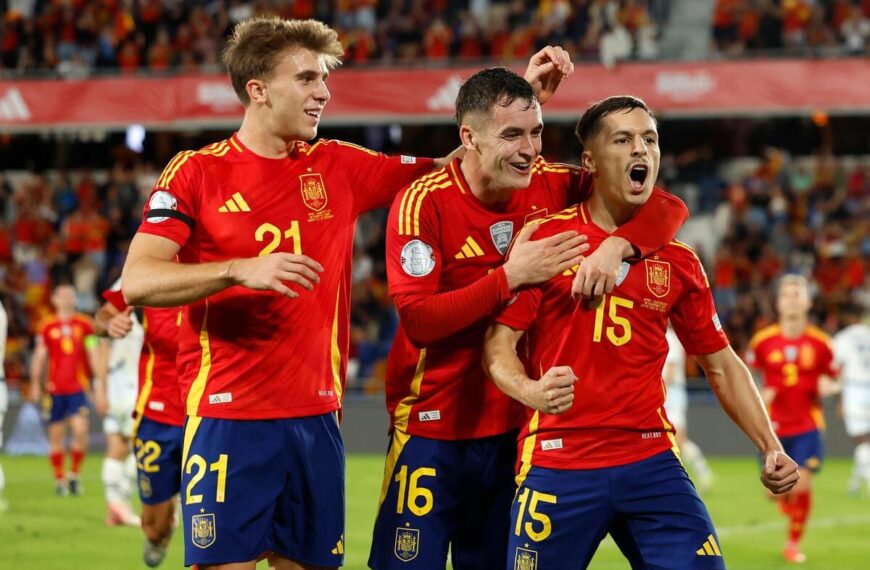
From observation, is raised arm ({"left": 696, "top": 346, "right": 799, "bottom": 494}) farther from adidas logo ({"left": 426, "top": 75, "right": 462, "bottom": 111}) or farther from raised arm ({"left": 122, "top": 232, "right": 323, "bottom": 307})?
adidas logo ({"left": 426, "top": 75, "right": 462, "bottom": 111})

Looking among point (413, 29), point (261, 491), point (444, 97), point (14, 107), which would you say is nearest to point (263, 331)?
point (261, 491)

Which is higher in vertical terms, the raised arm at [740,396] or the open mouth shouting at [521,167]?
the open mouth shouting at [521,167]

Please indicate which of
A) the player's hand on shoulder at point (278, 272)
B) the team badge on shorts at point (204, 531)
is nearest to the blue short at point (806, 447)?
the team badge on shorts at point (204, 531)

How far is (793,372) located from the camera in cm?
1166

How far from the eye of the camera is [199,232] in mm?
5004

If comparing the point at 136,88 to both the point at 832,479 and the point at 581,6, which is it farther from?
the point at 832,479

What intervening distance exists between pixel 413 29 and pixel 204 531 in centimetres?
1951

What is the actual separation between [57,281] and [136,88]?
3.54 metres

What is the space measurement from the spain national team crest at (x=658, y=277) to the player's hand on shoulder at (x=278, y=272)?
1321 millimetres

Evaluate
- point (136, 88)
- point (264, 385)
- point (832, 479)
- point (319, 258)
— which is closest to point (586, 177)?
point (319, 258)

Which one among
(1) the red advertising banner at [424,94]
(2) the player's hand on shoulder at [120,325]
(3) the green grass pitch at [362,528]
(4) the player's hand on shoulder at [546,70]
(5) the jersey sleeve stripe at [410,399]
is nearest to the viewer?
(5) the jersey sleeve stripe at [410,399]

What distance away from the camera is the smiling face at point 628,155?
5.00 m

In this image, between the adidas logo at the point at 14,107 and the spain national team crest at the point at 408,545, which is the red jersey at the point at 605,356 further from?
the adidas logo at the point at 14,107

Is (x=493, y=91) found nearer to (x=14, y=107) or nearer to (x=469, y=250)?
(x=469, y=250)
